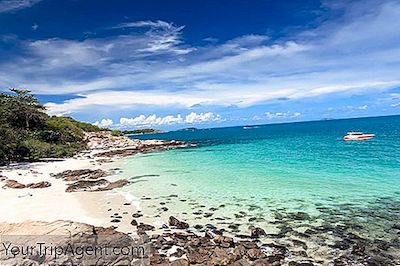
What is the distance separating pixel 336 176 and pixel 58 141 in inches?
1883

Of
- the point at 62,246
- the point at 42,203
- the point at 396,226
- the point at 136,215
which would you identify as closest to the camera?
the point at 62,246

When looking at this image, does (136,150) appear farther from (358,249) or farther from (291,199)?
(358,249)

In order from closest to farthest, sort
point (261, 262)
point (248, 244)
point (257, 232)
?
point (261, 262) < point (248, 244) < point (257, 232)

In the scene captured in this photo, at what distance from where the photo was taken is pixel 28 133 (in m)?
50.2

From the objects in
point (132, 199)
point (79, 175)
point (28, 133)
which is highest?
point (28, 133)

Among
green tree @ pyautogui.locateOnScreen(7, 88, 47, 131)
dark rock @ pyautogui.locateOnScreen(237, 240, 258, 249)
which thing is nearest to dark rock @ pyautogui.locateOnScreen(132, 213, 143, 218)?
dark rock @ pyautogui.locateOnScreen(237, 240, 258, 249)

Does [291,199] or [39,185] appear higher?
[39,185]

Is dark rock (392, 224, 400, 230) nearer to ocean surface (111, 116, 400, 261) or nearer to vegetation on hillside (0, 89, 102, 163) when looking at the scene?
ocean surface (111, 116, 400, 261)

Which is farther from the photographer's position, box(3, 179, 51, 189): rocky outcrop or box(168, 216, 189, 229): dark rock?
box(3, 179, 51, 189): rocky outcrop

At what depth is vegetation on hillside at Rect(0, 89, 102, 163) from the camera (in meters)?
38.7

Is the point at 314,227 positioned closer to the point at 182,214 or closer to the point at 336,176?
the point at 182,214

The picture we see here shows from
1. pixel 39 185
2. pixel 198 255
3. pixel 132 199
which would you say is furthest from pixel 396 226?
pixel 39 185

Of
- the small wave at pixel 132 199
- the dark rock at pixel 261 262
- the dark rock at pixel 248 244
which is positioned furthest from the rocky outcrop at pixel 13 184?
the dark rock at pixel 261 262

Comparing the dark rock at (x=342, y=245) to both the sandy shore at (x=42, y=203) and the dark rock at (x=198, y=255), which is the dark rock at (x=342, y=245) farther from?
the sandy shore at (x=42, y=203)
